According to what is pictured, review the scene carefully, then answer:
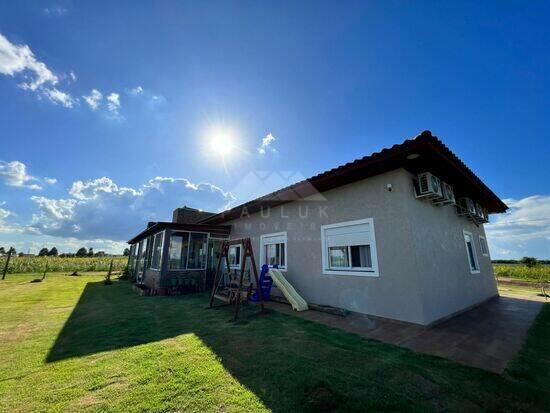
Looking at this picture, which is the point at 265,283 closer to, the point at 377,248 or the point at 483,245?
the point at 377,248

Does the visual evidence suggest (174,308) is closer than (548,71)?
No

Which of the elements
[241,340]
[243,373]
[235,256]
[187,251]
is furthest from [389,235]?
[187,251]

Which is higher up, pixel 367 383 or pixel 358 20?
pixel 358 20

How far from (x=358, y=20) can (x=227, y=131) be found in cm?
Result: 586

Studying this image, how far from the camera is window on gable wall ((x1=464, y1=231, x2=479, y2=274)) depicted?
8308 millimetres

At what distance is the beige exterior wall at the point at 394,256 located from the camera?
5.40m

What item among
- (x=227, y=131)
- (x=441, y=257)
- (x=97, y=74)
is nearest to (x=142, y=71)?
(x=97, y=74)

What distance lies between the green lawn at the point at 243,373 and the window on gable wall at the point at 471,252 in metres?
3.32

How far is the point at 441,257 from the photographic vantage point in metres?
6.34

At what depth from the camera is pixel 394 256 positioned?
5625mm

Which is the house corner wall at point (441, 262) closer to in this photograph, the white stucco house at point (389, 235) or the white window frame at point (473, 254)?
the white stucco house at point (389, 235)

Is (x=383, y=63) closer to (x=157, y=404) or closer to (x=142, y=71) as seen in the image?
(x=142, y=71)

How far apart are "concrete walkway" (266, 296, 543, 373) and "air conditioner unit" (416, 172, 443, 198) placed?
315cm

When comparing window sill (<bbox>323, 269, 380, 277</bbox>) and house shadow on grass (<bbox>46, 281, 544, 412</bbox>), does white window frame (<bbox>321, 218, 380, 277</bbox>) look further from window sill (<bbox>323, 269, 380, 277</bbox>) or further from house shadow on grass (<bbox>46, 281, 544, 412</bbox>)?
house shadow on grass (<bbox>46, 281, 544, 412</bbox>)
